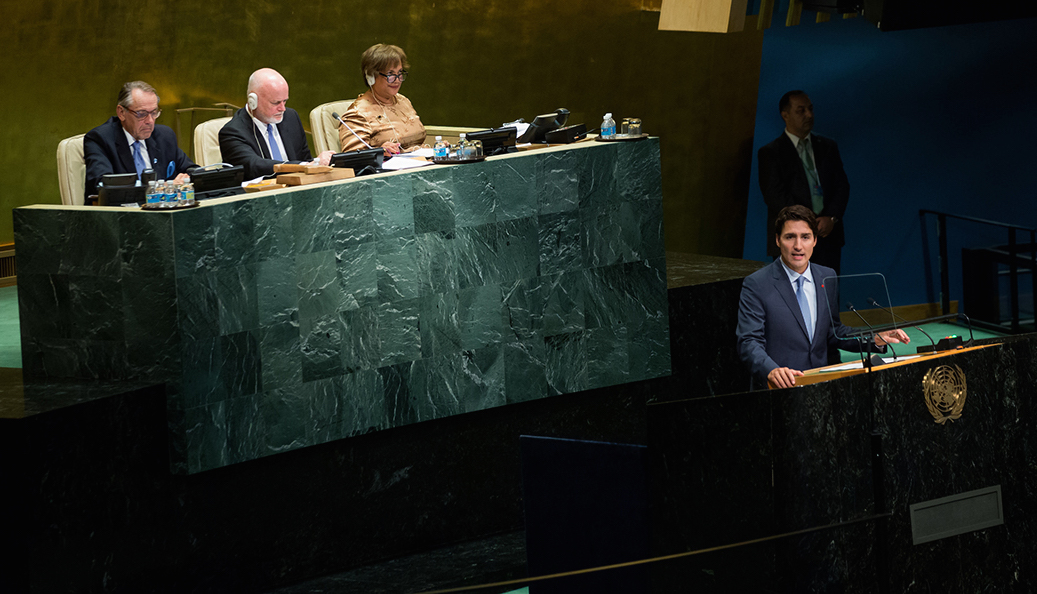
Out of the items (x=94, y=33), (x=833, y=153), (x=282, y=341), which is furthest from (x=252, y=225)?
(x=833, y=153)

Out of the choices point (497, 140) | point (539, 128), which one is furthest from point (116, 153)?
point (539, 128)

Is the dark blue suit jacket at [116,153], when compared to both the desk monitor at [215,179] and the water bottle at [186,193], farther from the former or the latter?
the water bottle at [186,193]

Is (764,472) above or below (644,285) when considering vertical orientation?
below

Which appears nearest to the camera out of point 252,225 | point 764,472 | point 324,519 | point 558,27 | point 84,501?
point 764,472

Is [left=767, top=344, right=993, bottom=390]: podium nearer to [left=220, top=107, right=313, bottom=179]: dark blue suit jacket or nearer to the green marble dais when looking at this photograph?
the green marble dais

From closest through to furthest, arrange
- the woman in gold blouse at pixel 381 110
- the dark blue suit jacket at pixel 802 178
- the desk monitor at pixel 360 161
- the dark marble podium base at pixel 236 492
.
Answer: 1. the dark marble podium base at pixel 236 492
2. the desk monitor at pixel 360 161
3. the woman in gold blouse at pixel 381 110
4. the dark blue suit jacket at pixel 802 178

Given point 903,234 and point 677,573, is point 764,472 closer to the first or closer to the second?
point 677,573

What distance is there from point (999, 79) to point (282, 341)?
5999mm

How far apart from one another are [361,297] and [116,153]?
141 cm

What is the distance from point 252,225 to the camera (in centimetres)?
447

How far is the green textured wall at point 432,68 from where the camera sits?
25.0ft

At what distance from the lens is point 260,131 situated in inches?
223

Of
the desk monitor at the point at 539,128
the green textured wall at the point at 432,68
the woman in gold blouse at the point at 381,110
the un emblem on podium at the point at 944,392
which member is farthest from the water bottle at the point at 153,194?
the green textured wall at the point at 432,68

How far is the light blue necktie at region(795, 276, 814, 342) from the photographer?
14.4ft
